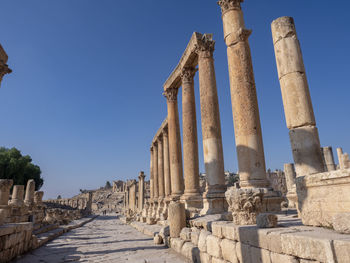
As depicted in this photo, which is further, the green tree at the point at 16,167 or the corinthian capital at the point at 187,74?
the green tree at the point at 16,167

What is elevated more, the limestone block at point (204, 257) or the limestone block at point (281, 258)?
the limestone block at point (281, 258)

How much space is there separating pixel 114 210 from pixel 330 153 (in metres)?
62.9

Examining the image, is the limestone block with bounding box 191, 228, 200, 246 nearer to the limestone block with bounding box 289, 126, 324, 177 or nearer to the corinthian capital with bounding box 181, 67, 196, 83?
the limestone block with bounding box 289, 126, 324, 177

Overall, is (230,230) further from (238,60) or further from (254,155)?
(238,60)

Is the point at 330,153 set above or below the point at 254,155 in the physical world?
above

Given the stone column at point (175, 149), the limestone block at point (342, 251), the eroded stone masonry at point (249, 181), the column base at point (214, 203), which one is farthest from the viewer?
the stone column at point (175, 149)

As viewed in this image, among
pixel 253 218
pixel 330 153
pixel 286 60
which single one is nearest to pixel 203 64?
pixel 286 60

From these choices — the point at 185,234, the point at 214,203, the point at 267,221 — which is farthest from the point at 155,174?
the point at 267,221

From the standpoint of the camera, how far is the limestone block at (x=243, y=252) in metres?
4.53

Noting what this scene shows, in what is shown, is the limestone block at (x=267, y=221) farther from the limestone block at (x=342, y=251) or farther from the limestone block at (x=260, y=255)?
the limestone block at (x=342, y=251)

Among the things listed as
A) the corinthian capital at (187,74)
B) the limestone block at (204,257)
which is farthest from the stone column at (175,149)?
the limestone block at (204,257)

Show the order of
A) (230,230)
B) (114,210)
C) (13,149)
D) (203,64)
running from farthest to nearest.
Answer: (114,210) → (13,149) → (203,64) → (230,230)

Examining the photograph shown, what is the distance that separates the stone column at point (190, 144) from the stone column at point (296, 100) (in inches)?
291

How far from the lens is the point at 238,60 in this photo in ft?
31.1
